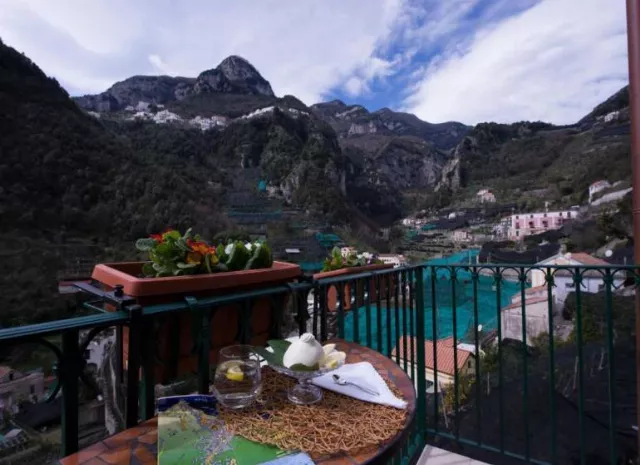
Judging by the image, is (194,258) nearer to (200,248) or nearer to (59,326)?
(200,248)

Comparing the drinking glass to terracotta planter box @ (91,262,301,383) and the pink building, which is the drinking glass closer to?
terracotta planter box @ (91,262,301,383)

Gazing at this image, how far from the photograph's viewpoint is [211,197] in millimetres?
41156

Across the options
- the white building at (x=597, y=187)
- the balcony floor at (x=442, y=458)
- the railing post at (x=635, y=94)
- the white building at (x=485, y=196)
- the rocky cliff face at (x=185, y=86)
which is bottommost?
the balcony floor at (x=442, y=458)

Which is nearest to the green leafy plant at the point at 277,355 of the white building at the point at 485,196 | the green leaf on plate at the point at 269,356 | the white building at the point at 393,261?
the green leaf on plate at the point at 269,356

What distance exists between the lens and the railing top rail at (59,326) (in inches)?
24.6

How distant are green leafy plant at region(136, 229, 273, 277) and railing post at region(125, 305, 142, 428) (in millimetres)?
329

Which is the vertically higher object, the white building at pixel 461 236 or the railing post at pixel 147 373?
the railing post at pixel 147 373

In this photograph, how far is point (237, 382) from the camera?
2.42 feet

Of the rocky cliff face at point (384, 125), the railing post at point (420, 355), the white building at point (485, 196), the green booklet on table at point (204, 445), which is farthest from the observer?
the rocky cliff face at point (384, 125)

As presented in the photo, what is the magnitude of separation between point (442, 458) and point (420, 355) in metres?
0.56

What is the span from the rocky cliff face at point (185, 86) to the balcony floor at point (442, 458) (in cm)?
7491

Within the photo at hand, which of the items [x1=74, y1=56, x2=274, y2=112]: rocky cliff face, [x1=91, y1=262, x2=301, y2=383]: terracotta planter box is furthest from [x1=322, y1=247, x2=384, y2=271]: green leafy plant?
[x1=74, y1=56, x2=274, y2=112]: rocky cliff face

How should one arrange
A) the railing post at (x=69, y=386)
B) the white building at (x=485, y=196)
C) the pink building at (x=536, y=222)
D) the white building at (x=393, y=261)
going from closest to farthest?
the railing post at (x=69, y=386) < the white building at (x=393, y=261) < the pink building at (x=536, y=222) < the white building at (x=485, y=196)

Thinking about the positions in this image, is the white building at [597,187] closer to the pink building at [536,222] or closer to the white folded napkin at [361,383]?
the pink building at [536,222]
